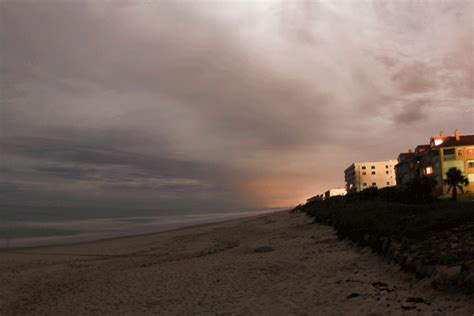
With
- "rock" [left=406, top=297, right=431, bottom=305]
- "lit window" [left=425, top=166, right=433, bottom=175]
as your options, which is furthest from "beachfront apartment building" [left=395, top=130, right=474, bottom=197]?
"rock" [left=406, top=297, right=431, bottom=305]

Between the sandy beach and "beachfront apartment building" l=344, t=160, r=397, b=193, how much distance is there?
399 ft

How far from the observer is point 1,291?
15.7 metres

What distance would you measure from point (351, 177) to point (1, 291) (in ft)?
469

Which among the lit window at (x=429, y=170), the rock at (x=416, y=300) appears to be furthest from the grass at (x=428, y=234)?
the lit window at (x=429, y=170)

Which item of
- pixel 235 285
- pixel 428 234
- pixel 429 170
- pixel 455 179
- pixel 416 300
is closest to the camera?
pixel 416 300

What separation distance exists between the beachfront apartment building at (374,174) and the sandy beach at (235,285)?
121 m

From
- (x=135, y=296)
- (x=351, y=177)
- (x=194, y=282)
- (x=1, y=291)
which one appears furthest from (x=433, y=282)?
(x=351, y=177)

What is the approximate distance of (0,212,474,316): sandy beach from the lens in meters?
10.3

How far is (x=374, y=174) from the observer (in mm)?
135000

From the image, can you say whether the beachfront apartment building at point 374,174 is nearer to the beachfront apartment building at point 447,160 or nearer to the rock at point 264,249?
the beachfront apartment building at point 447,160

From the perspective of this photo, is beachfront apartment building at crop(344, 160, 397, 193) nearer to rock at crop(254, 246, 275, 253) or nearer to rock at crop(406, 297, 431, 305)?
rock at crop(254, 246, 275, 253)

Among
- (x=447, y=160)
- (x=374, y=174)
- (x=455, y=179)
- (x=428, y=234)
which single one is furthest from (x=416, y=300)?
(x=374, y=174)

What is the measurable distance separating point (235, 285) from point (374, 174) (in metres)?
135

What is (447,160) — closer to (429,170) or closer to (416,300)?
(429,170)
